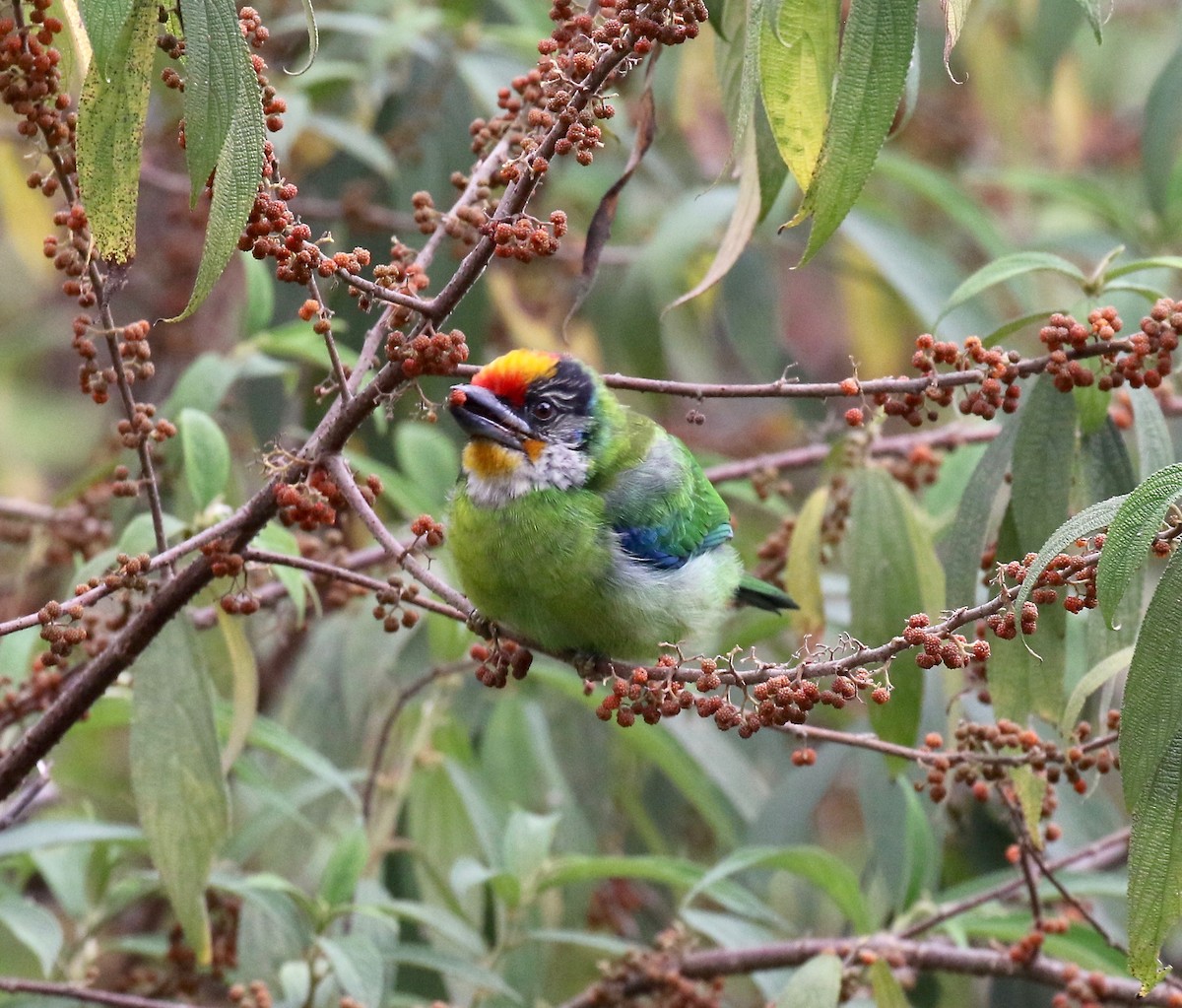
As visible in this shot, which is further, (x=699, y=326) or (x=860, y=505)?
(x=699, y=326)

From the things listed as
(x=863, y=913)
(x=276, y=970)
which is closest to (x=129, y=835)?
(x=276, y=970)

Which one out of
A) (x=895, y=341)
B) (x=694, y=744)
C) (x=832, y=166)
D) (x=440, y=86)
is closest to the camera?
(x=832, y=166)

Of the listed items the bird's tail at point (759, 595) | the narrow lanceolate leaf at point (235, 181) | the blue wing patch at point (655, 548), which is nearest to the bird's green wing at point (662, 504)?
the blue wing patch at point (655, 548)

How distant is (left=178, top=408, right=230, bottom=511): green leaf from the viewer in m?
2.35

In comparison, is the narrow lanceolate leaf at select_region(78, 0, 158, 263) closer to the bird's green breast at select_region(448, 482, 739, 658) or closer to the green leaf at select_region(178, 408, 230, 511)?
the green leaf at select_region(178, 408, 230, 511)

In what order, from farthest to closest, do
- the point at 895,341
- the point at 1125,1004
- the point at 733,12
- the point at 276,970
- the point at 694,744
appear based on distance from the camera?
the point at 895,341 < the point at 694,744 < the point at 276,970 < the point at 1125,1004 < the point at 733,12

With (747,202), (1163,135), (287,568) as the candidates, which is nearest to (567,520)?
(287,568)

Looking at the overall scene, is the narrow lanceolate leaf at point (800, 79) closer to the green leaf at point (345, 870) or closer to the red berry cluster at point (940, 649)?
the red berry cluster at point (940, 649)

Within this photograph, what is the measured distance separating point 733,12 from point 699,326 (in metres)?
2.36

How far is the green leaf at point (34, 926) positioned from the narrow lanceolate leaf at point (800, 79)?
5.64ft

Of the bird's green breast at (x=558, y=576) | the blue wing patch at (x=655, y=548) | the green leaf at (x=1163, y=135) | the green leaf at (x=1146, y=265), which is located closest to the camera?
the green leaf at (x=1146, y=265)

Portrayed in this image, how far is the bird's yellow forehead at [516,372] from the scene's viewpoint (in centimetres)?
265

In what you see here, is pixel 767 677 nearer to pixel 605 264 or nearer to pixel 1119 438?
pixel 1119 438

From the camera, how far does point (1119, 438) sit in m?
2.31
